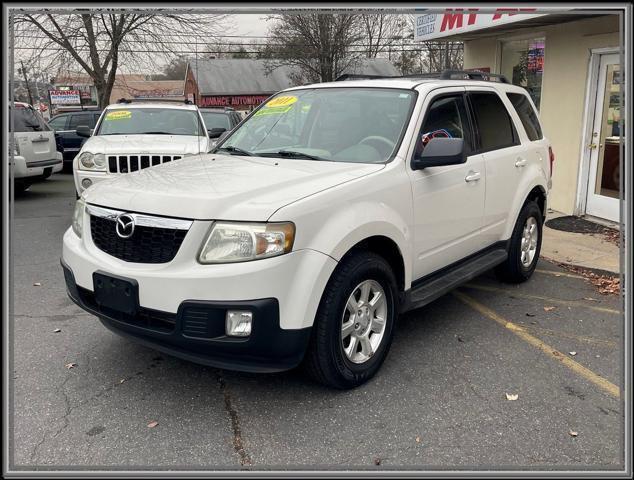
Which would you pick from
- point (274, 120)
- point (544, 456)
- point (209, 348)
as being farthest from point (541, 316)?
point (209, 348)

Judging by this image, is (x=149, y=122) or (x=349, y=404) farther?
(x=149, y=122)

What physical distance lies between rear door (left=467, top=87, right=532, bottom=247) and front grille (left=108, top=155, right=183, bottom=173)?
4.32 meters

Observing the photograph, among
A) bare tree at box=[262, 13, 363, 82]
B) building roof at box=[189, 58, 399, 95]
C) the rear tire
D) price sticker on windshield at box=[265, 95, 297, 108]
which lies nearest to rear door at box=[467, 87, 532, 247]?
the rear tire

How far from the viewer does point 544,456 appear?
2.91 m

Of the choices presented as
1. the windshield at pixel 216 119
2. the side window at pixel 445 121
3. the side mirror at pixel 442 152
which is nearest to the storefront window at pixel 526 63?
the side window at pixel 445 121

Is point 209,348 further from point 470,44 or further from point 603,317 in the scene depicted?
point 470,44

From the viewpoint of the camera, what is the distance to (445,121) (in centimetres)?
440

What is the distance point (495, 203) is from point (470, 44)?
7510 mm

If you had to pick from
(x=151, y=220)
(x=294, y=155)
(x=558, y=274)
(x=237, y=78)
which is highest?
(x=237, y=78)

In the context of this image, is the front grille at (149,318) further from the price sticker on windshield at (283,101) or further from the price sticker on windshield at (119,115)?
the price sticker on windshield at (119,115)

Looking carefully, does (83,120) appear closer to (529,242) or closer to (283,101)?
(283,101)

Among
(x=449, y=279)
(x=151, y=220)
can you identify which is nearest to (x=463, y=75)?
(x=449, y=279)

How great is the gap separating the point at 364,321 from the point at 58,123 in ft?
53.2

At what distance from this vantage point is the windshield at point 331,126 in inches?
157
